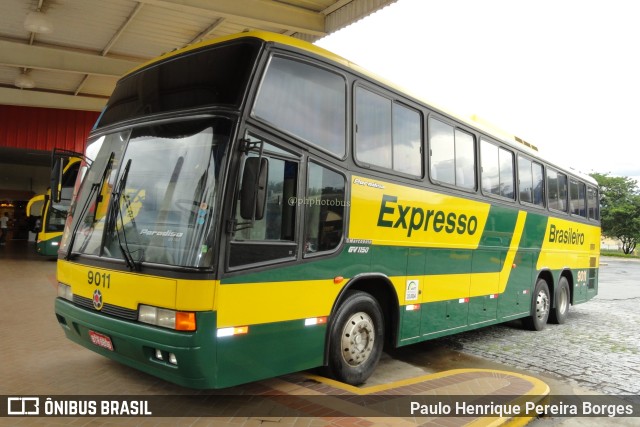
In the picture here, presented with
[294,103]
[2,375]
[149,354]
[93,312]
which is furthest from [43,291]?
[294,103]

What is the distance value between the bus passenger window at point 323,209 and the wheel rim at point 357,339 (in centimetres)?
95

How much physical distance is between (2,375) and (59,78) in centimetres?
1473

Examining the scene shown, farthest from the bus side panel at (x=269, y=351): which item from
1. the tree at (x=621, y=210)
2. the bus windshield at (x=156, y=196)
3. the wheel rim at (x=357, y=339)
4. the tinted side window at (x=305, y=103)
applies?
the tree at (x=621, y=210)

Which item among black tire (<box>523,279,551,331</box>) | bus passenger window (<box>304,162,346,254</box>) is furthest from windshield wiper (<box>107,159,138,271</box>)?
black tire (<box>523,279,551,331</box>)

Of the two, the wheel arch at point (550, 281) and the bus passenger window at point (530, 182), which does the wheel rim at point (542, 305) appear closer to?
the wheel arch at point (550, 281)

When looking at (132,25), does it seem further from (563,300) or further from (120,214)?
(563,300)

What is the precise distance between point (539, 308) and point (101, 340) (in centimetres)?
851

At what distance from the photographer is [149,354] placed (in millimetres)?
4160

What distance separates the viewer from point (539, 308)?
998 cm

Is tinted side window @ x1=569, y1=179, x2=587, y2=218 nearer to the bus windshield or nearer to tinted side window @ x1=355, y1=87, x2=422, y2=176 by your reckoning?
tinted side window @ x1=355, y1=87, x2=422, y2=176

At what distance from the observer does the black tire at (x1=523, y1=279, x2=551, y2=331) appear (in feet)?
32.0

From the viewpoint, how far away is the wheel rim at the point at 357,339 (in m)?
5.33

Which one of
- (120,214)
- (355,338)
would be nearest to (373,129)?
(355,338)

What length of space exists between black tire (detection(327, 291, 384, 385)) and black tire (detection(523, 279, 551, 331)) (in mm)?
5312
